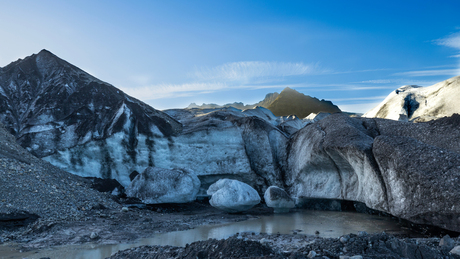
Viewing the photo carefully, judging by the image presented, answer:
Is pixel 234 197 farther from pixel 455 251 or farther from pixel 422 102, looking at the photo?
pixel 422 102

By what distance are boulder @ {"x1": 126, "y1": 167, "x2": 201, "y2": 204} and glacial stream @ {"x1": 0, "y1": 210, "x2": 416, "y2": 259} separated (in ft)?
9.35

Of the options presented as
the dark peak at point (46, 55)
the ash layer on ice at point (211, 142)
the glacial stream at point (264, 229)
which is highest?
the dark peak at point (46, 55)

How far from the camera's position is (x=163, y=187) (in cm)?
1227

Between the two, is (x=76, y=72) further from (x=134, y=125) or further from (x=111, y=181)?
(x=111, y=181)

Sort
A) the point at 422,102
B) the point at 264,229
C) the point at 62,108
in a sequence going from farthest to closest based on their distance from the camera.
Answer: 1. the point at 422,102
2. the point at 62,108
3. the point at 264,229

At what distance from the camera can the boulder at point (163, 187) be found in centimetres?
1218

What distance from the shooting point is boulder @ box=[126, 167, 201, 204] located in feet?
40.0

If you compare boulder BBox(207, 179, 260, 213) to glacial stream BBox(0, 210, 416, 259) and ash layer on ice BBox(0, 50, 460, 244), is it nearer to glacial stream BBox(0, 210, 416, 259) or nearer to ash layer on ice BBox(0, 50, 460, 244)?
glacial stream BBox(0, 210, 416, 259)

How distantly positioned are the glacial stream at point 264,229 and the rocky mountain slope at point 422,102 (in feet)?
31.1

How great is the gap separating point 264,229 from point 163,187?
493cm

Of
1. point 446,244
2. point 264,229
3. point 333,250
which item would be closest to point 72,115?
point 264,229

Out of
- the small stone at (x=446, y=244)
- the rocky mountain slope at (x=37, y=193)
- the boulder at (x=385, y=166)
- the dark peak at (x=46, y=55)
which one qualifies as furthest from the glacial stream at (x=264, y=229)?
the dark peak at (x=46, y=55)

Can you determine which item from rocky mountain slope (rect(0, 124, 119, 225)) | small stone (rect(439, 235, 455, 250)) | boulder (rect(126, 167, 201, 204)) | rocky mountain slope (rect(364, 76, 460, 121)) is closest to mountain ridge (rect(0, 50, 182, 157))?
rocky mountain slope (rect(0, 124, 119, 225))

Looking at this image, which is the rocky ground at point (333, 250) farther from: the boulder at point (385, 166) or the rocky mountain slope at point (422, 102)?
the rocky mountain slope at point (422, 102)
